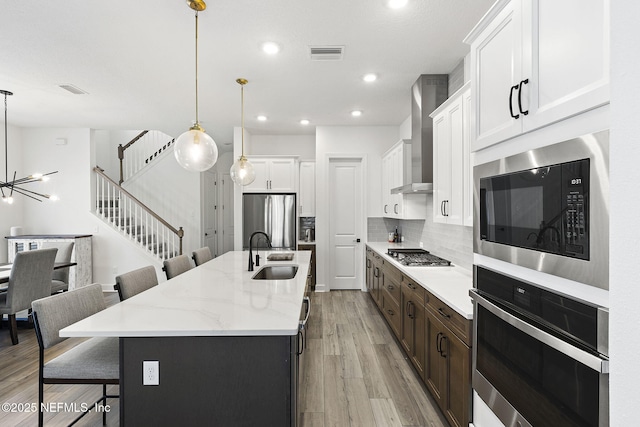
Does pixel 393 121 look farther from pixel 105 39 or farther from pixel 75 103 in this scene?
pixel 75 103

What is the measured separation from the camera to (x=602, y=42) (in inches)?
34.7

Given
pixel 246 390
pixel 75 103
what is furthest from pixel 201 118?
pixel 246 390

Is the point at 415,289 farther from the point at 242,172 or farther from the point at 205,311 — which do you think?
the point at 242,172

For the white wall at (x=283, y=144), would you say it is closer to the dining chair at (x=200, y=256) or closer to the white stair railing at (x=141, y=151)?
the white stair railing at (x=141, y=151)

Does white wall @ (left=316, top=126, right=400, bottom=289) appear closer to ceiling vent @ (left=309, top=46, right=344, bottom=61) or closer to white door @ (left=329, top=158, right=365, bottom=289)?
white door @ (left=329, top=158, right=365, bottom=289)

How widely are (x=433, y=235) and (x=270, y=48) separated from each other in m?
2.76

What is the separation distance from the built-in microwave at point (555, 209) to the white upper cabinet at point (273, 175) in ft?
15.3

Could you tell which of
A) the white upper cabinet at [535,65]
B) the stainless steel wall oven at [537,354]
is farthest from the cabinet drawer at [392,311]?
the white upper cabinet at [535,65]

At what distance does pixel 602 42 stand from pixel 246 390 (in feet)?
6.22

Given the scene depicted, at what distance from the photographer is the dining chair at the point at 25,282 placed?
337 centimetres

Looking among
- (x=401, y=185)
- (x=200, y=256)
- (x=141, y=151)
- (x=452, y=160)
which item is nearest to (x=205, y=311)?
(x=452, y=160)

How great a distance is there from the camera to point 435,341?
2.29m

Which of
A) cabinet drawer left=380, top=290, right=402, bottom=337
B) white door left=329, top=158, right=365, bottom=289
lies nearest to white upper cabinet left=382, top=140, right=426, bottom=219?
white door left=329, top=158, right=365, bottom=289

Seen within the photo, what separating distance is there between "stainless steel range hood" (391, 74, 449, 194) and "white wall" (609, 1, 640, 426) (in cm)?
296
